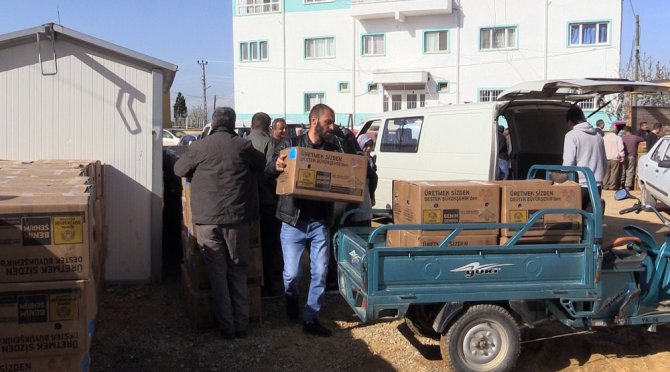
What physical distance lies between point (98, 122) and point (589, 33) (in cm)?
2898

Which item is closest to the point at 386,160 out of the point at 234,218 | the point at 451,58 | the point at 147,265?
the point at 147,265

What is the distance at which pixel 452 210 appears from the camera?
4.43 m

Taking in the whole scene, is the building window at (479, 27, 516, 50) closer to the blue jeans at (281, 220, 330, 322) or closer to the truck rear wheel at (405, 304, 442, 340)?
the blue jeans at (281, 220, 330, 322)

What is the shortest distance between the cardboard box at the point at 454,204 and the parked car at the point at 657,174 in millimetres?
7441

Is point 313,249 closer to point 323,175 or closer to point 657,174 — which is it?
point 323,175

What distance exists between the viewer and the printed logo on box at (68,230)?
293 cm

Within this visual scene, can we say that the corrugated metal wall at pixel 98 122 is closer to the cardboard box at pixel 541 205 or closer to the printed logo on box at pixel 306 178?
the printed logo on box at pixel 306 178

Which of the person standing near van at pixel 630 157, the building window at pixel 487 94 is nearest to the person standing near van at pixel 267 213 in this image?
the person standing near van at pixel 630 157

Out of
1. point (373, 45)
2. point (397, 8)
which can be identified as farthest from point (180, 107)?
point (397, 8)

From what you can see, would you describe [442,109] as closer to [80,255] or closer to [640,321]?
[640,321]

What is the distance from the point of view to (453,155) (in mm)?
8234

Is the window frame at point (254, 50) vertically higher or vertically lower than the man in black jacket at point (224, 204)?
higher

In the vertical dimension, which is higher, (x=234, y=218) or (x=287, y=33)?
(x=287, y=33)

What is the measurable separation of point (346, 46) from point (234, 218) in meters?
30.1
